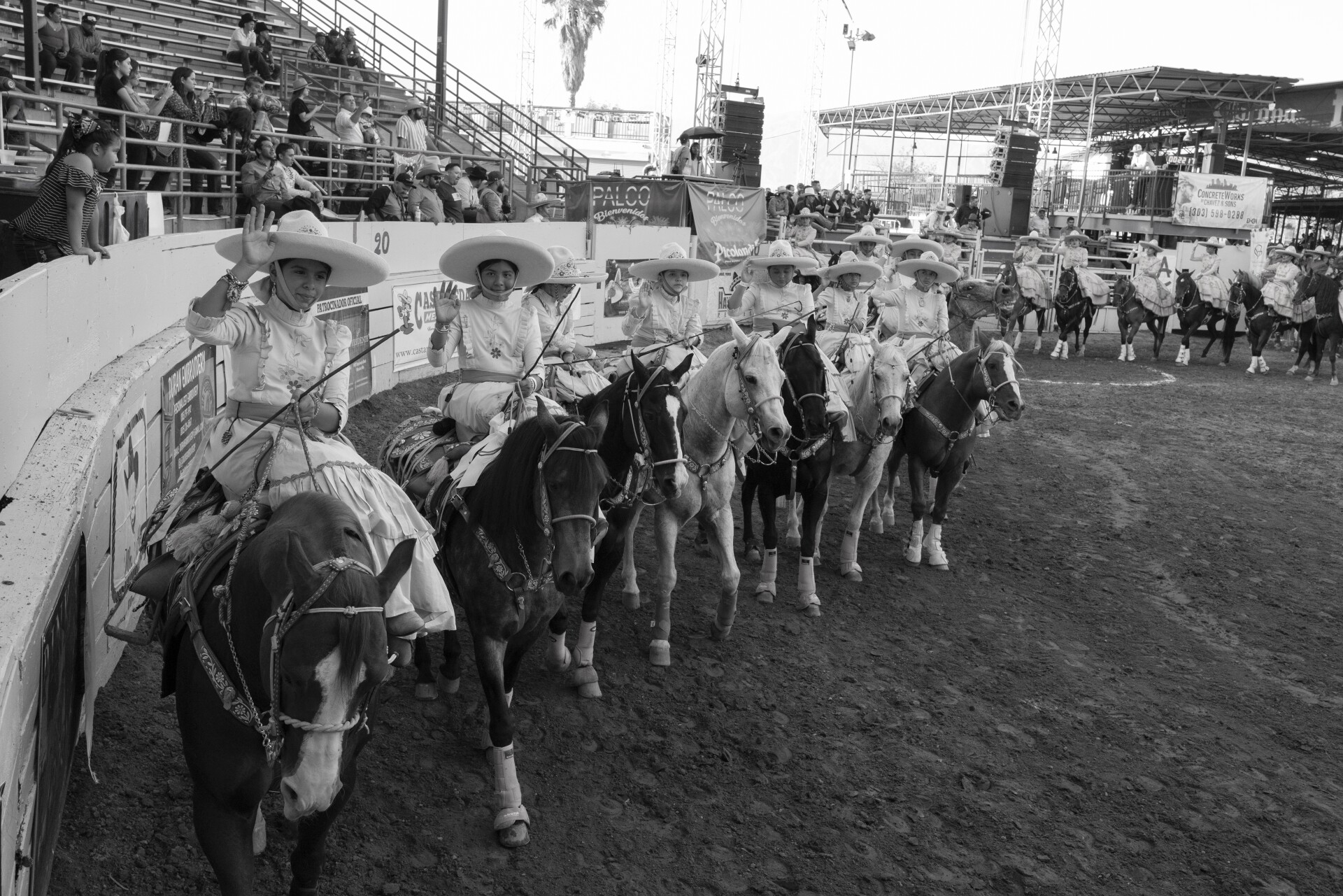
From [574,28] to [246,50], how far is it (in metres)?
46.6

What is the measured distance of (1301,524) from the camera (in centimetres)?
1105

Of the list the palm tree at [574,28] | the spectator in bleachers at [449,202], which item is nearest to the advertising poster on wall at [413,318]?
the spectator in bleachers at [449,202]

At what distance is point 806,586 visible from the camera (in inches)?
318

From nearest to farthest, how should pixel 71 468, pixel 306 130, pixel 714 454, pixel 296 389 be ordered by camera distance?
pixel 71 468
pixel 296 389
pixel 714 454
pixel 306 130

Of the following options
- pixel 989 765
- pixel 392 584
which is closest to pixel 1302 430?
pixel 989 765

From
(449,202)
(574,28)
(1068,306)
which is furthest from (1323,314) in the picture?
(574,28)

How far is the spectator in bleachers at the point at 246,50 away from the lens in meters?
18.2

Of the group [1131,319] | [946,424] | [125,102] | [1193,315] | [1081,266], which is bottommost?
[946,424]

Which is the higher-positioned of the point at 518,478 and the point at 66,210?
the point at 66,210

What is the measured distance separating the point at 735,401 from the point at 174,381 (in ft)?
12.1

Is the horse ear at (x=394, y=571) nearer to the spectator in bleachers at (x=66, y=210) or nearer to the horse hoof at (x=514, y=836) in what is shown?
the horse hoof at (x=514, y=836)

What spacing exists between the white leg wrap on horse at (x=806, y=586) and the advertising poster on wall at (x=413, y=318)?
7301 millimetres

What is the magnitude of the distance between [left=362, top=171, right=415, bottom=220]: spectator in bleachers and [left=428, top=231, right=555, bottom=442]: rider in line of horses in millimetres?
8754

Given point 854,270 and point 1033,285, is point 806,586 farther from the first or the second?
point 1033,285
